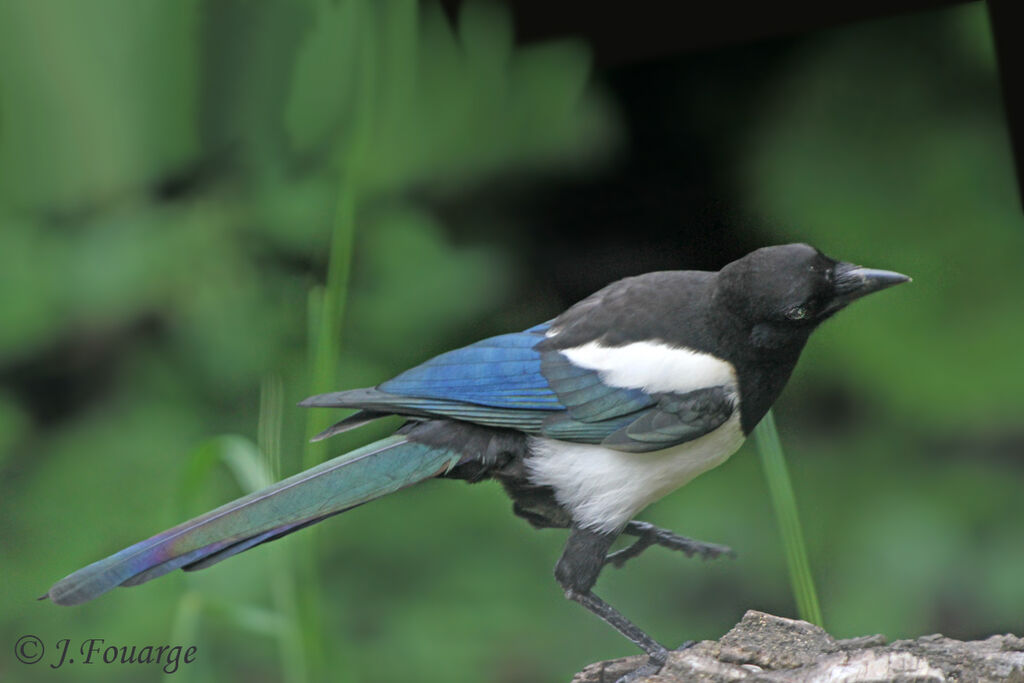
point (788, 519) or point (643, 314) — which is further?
point (788, 519)

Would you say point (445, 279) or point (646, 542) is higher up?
point (445, 279)

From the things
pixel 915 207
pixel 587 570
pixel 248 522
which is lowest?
pixel 587 570

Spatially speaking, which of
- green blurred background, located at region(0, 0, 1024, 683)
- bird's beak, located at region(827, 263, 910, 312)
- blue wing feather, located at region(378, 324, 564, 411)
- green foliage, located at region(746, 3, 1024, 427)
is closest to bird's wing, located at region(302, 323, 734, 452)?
blue wing feather, located at region(378, 324, 564, 411)

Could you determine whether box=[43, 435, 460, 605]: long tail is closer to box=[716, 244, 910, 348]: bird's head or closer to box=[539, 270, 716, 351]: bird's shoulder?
box=[539, 270, 716, 351]: bird's shoulder

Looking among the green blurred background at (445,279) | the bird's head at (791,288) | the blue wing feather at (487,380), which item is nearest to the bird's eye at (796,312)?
the bird's head at (791,288)

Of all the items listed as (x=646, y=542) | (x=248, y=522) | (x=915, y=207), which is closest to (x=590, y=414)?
(x=646, y=542)

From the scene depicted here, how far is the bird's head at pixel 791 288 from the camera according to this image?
3.27ft

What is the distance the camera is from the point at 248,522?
1.00m

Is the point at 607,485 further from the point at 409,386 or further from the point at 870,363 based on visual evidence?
the point at 870,363

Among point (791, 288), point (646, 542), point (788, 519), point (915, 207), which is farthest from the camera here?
point (915, 207)

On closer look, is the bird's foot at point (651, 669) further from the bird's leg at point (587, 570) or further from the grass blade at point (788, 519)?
the grass blade at point (788, 519)

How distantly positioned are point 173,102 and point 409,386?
2.28ft

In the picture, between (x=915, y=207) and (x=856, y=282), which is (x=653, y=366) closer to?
(x=856, y=282)

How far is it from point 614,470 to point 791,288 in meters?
0.21
